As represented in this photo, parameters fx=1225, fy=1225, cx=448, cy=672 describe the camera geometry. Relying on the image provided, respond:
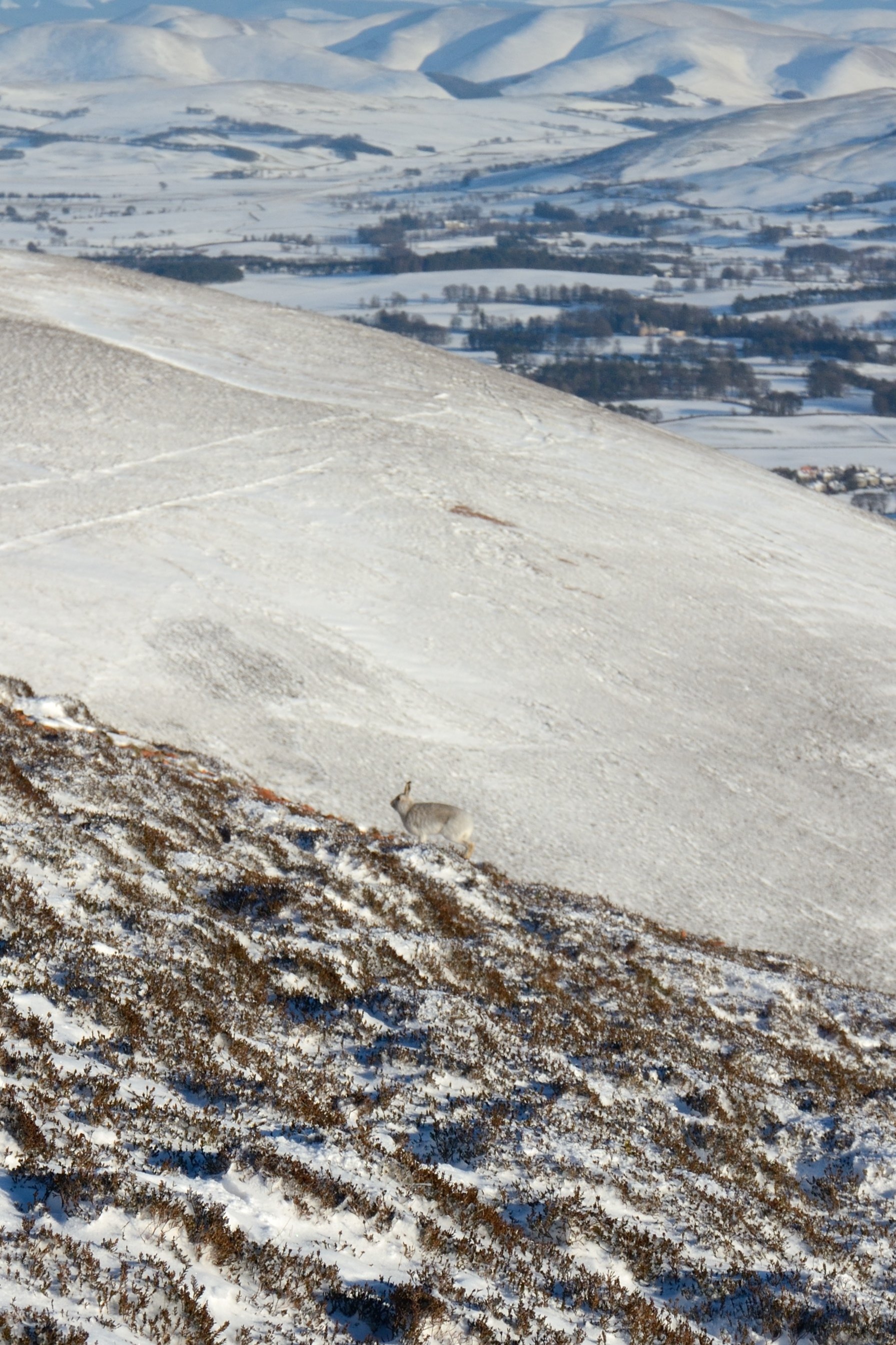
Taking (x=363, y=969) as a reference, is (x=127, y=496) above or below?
above

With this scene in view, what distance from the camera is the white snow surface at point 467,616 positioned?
659 inches

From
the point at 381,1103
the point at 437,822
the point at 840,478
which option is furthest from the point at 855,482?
the point at 381,1103

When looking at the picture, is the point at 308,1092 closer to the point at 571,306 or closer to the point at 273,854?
the point at 273,854

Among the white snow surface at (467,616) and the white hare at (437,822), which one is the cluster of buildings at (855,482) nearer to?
the white snow surface at (467,616)

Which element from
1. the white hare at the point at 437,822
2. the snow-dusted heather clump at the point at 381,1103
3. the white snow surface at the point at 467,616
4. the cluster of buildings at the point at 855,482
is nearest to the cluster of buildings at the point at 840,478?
the cluster of buildings at the point at 855,482

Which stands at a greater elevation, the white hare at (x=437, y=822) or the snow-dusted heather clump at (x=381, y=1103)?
the snow-dusted heather clump at (x=381, y=1103)

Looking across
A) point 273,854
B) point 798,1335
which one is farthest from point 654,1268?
point 273,854

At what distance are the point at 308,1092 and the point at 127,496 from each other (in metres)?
16.9

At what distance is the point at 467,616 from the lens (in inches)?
851

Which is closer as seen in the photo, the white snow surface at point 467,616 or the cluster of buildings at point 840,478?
the white snow surface at point 467,616

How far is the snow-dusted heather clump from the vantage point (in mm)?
5891

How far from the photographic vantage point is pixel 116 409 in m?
26.4

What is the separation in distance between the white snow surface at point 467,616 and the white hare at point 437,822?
0.34 m

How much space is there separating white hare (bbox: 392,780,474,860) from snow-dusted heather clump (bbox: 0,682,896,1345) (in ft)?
6.82
